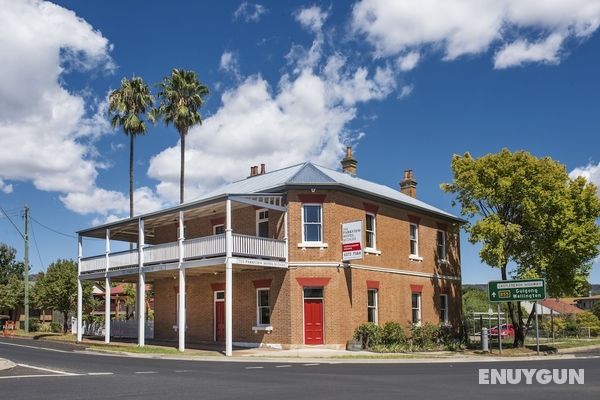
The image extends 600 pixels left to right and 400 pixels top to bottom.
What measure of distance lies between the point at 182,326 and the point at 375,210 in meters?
10.4

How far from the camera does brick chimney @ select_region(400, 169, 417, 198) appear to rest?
39.5m

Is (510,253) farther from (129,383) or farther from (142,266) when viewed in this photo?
(129,383)

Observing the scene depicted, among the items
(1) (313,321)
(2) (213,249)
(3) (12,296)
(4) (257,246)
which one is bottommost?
(1) (313,321)

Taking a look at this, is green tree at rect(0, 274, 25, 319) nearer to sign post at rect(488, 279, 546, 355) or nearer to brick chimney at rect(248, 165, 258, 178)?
brick chimney at rect(248, 165, 258, 178)

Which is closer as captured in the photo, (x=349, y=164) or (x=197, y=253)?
(x=197, y=253)

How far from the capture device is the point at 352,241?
26.7 m

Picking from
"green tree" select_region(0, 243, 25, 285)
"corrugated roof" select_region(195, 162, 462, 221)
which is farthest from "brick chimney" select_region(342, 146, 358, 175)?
"green tree" select_region(0, 243, 25, 285)

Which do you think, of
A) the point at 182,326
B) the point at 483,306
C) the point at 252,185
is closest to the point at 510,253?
the point at 252,185

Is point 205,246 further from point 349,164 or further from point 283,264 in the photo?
point 349,164

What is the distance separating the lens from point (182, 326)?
25734 millimetres

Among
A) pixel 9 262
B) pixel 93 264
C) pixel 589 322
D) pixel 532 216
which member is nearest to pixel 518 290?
pixel 532 216

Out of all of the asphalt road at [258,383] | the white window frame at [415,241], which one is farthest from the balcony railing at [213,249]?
the white window frame at [415,241]

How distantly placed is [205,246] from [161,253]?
338cm

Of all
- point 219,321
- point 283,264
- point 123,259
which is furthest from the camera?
point 123,259
